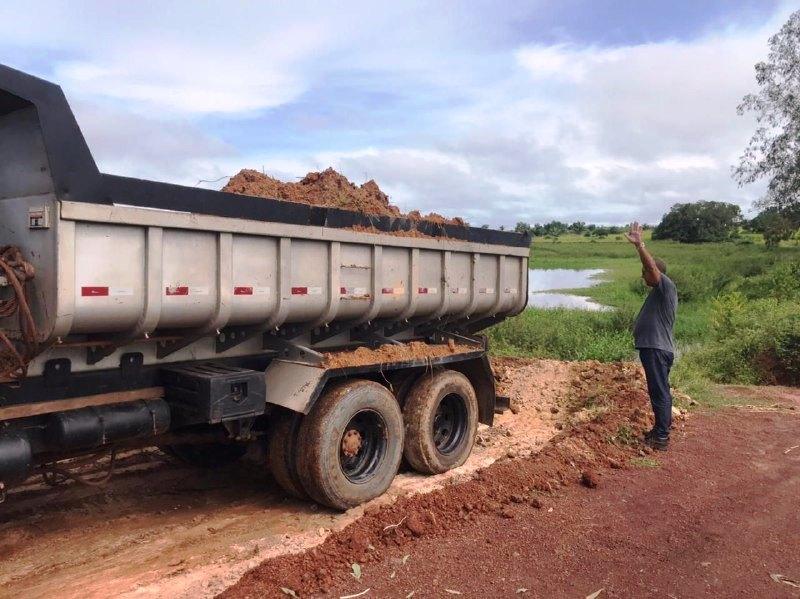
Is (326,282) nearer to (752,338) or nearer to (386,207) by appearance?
(386,207)

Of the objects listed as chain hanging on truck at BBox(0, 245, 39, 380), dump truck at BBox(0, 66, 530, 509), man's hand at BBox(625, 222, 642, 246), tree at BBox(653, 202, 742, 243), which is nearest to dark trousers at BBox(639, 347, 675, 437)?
man's hand at BBox(625, 222, 642, 246)

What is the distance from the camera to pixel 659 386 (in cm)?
704

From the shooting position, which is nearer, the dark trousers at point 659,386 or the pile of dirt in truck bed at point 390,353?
the pile of dirt in truck bed at point 390,353

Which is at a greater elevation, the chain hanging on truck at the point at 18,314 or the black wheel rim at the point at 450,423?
the chain hanging on truck at the point at 18,314

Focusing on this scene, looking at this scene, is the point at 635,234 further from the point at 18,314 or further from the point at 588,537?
the point at 18,314

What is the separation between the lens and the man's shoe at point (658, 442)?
7.00 m

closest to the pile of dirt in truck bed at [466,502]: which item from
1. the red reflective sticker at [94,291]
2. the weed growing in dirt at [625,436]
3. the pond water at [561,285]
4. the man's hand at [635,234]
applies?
the weed growing in dirt at [625,436]

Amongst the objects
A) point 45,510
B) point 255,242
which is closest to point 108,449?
point 45,510

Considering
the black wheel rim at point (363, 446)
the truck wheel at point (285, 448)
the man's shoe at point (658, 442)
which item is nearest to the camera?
the truck wheel at point (285, 448)

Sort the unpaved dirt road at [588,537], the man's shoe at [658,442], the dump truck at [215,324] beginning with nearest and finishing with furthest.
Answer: the dump truck at [215,324], the unpaved dirt road at [588,537], the man's shoe at [658,442]

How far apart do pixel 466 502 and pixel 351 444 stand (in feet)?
3.12

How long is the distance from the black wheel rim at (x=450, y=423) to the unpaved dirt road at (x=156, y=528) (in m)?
0.26

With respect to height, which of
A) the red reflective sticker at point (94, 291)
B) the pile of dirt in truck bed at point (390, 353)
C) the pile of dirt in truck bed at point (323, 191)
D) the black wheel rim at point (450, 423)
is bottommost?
the black wheel rim at point (450, 423)

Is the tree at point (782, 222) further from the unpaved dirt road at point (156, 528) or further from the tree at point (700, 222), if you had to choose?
the tree at point (700, 222)
